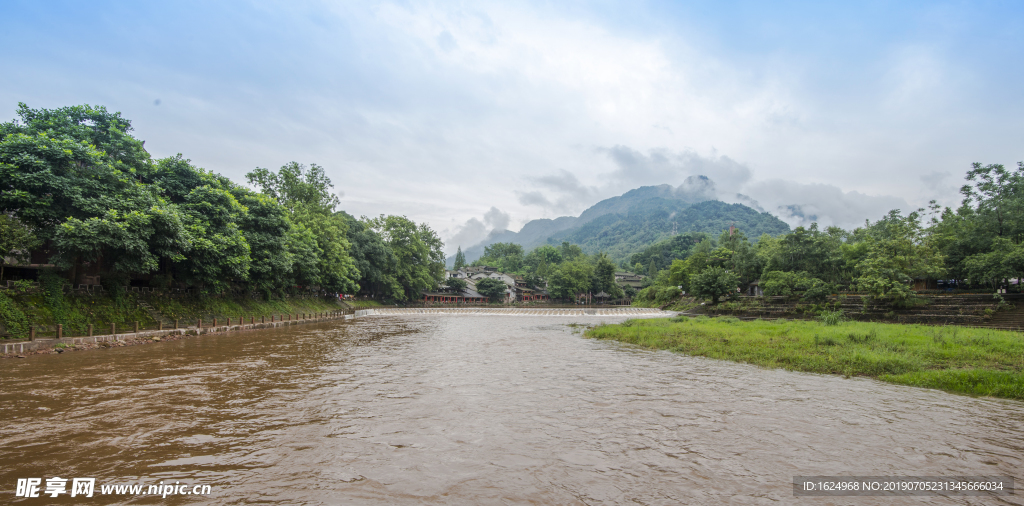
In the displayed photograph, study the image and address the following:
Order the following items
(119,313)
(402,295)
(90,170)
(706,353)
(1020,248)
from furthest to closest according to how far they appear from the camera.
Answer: (402,295) < (1020,248) < (119,313) < (90,170) < (706,353)

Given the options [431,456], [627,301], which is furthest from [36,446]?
[627,301]

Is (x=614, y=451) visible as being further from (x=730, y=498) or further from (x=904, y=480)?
(x=904, y=480)

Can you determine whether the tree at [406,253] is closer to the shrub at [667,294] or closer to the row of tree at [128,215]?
the row of tree at [128,215]

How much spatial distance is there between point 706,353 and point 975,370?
6.61 m

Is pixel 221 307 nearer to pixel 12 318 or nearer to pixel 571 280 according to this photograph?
pixel 12 318

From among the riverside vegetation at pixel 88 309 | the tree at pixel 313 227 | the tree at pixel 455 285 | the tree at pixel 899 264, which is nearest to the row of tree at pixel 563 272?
the tree at pixel 455 285

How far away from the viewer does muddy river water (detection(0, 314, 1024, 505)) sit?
5.02m

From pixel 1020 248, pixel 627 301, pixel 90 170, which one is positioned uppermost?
pixel 90 170

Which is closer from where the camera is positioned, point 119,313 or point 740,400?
point 740,400

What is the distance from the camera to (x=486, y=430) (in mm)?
7086

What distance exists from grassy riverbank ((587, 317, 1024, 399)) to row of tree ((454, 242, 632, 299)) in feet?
185

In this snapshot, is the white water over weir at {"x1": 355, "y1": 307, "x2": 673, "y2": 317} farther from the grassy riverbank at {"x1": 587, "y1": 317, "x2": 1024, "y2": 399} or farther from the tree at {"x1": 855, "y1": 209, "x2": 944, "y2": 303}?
the grassy riverbank at {"x1": 587, "y1": 317, "x2": 1024, "y2": 399}

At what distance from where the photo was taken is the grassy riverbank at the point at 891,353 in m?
9.73

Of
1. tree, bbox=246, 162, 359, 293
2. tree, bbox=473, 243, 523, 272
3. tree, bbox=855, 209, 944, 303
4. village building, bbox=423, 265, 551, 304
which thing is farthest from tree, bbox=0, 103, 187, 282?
tree, bbox=473, 243, 523, 272
